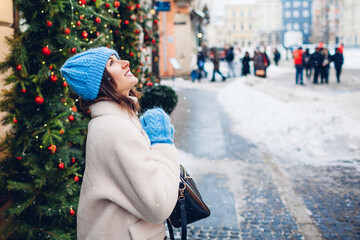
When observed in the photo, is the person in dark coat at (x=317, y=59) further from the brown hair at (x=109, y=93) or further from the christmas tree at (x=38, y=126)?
the brown hair at (x=109, y=93)

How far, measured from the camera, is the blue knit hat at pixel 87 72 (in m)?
1.99

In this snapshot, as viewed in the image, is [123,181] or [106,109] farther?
[106,109]

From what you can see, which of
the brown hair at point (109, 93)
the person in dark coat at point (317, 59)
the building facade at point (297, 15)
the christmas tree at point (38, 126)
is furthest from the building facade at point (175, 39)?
the building facade at point (297, 15)

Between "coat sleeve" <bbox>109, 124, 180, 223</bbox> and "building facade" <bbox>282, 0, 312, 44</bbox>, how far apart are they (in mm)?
118498

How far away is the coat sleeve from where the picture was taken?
1.85m

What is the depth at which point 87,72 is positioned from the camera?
6.52 feet

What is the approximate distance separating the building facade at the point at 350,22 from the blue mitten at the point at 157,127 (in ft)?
215

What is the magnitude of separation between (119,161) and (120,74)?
507 millimetres

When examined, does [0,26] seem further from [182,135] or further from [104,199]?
[182,135]

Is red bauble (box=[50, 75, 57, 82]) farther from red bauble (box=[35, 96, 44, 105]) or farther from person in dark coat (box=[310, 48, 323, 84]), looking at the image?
person in dark coat (box=[310, 48, 323, 84])

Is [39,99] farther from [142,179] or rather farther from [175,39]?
[175,39]

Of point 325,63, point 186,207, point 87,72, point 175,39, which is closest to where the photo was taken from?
point 87,72

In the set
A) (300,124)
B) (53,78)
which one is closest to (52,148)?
(53,78)

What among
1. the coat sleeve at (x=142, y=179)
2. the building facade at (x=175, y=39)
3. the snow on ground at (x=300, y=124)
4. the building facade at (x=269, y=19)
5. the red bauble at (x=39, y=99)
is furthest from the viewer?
the building facade at (x=269, y=19)
